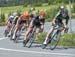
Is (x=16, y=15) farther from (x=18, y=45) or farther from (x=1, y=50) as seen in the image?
(x=1, y=50)

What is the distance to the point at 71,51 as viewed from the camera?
16.6 meters

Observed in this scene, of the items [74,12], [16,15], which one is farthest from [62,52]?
[74,12]

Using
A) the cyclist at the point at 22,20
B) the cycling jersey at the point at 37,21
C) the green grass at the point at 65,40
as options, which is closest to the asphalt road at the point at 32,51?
the green grass at the point at 65,40

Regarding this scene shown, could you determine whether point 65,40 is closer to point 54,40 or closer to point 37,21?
point 54,40

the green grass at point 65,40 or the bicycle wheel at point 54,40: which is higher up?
the bicycle wheel at point 54,40

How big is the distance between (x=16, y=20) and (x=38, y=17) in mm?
3702

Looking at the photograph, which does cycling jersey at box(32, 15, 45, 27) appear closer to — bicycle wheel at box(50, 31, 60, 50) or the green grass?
bicycle wheel at box(50, 31, 60, 50)

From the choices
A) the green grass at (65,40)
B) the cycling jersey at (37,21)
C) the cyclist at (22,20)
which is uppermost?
the cycling jersey at (37,21)

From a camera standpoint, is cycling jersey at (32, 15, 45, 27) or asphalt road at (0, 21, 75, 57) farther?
cycling jersey at (32, 15, 45, 27)

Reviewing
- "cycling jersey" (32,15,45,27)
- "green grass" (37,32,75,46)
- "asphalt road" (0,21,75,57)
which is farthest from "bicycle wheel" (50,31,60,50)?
"cycling jersey" (32,15,45,27)

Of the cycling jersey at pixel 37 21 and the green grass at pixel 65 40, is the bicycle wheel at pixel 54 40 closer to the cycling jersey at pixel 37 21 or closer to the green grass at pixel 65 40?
the green grass at pixel 65 40

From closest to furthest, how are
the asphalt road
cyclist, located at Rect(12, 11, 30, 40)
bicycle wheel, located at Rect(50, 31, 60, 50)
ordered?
the asphalt road < bicycle wheel, located at Rect(50, 31, 60, 50) < cyclist, located at Rect(12, 11, 30, 40)

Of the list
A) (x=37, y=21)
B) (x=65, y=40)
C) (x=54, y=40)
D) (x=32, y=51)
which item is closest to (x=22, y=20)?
(x=37, y=21)

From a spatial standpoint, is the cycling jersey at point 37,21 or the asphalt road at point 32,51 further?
the cycling jersey at point 37,21
